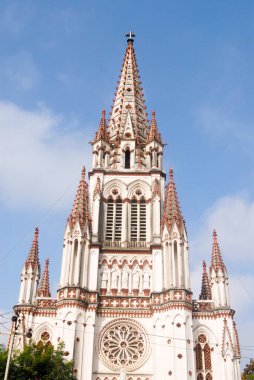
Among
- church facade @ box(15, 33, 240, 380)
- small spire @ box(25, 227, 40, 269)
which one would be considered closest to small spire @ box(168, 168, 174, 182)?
church facade @ box(15, 33, 240, 380)

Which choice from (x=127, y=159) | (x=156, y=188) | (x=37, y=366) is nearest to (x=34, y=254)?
(x=156, y=188)

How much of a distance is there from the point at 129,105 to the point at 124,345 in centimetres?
2229

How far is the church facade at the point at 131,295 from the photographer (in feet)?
95.1

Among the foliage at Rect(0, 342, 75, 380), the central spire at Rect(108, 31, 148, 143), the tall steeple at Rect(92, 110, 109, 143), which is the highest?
the central spire at Rect(108, 31, 148, 143)

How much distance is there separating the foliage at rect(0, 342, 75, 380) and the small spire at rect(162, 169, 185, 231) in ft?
41.6

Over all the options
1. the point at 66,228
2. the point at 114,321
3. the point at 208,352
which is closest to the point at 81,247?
the point at 66,228

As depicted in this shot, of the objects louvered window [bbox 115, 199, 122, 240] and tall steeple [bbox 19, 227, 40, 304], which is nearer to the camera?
tall steeple [bbox 19, 227, 40, 304]

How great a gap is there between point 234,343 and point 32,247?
14789 mm

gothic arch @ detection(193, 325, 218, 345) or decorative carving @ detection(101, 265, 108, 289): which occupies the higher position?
decorative carving @ detection(101, 265, 108, 289)

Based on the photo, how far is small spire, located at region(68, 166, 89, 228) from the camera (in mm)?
33781

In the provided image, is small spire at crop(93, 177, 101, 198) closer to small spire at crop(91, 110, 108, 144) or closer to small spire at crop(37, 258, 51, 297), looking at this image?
small spire at crop(91, 110, 108, 144)

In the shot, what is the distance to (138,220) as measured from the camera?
117 feet

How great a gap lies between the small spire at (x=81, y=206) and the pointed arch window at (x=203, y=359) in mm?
10697

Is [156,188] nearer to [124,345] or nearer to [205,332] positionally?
[205,332]
